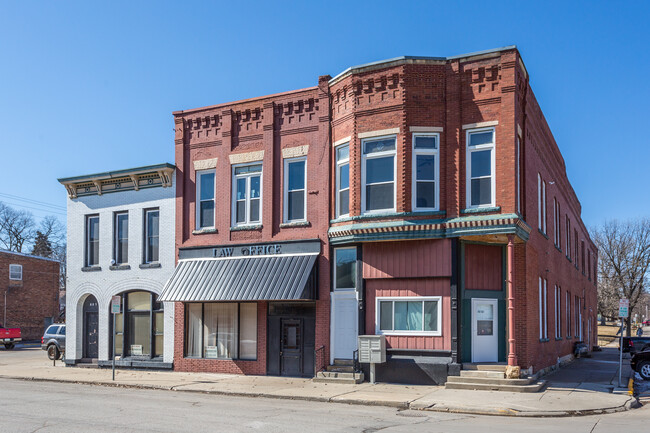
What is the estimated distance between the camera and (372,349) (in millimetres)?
18953

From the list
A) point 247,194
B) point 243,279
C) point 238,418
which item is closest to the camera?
point 238,418

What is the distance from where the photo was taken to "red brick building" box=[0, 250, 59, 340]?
48.7 m

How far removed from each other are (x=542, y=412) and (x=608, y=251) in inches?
2239

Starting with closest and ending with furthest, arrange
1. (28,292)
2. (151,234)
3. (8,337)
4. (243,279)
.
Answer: (243,279) → (151,234) → (8,337) → (28,292)

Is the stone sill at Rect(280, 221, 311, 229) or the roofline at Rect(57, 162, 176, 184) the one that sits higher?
the roofline at Rect(57, 162, 176, 184)

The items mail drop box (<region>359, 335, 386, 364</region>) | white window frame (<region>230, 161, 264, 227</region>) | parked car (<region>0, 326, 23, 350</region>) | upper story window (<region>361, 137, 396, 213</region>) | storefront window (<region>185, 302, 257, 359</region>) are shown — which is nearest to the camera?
mail drop box (<region>359, 335, 386, 364</region>)

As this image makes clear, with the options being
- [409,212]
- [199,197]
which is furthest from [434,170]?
[199,197]

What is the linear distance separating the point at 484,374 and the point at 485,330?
1.69 meters

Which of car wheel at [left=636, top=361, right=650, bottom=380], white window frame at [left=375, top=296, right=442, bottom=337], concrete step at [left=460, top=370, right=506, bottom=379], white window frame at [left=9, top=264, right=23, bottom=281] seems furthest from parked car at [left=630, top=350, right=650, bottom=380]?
white window frame at [left=9, top=264, right=23, bottom=281]

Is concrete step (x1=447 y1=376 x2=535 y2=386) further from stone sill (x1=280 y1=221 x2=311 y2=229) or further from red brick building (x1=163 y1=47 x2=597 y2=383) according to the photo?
stone sill (x1=280 y1=221 x2=311 y2=229)

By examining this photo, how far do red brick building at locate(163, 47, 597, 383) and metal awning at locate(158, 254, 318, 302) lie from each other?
0.12 metres

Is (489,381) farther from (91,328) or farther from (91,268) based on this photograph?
(91,328)

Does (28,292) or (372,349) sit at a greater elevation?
(28,292)

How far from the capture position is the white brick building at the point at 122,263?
24.6 metres
